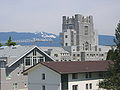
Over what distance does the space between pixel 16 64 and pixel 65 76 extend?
41.4ft

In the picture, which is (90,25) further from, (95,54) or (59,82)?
(59,82)

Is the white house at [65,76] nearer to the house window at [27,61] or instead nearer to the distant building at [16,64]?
the distant building at [16,64]

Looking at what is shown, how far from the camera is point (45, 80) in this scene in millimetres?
43719

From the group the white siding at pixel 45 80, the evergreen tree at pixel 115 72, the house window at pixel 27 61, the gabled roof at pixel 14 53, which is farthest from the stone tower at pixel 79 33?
the evergreen tree at pixel 115 72

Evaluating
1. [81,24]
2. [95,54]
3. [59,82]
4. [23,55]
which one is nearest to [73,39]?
[81,24]

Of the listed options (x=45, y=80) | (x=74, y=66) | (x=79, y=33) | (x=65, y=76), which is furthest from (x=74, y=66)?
(x=79, y=33)

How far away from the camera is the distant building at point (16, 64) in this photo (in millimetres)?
51562

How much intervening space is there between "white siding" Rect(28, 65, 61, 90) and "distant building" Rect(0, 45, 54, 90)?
694 centimetres

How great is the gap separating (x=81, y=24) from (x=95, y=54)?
51.4m

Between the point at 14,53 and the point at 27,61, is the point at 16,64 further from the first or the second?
the point at 14,53

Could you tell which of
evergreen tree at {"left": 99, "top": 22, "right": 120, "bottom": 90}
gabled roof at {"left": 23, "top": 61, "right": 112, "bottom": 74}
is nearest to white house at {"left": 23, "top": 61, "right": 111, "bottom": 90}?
gabled roof at {"left": 23, "top": 61, "right": 112, "bottom": 74}

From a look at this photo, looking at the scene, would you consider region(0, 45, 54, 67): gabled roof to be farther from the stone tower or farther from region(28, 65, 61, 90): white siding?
the stone tower

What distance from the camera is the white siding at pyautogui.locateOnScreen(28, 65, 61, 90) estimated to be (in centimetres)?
4238

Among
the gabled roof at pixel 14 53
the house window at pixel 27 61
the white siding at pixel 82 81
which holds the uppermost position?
the gabled roof at pixel 14 53
